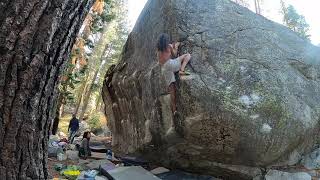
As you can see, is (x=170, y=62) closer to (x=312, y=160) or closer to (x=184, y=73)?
(x=184, y=73)

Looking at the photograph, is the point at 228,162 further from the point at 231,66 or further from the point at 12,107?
the point at 12,107

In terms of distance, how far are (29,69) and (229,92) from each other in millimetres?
9407

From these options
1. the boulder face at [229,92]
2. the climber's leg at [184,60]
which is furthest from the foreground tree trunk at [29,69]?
the climber's leg at [184,60]

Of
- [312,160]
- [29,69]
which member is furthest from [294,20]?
[29,69]

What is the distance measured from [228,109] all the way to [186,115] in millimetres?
1145

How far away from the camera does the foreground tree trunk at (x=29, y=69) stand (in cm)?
139

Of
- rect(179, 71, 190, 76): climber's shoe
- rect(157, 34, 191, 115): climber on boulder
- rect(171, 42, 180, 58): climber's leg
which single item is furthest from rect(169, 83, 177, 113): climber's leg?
rect(171, 42, 180, 58): climber's leg

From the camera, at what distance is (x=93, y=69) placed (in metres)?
36.5

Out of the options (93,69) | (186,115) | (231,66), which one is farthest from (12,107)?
(93,69)

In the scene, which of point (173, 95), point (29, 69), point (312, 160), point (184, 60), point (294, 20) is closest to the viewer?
point (29, 69)

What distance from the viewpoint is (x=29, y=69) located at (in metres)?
1.43

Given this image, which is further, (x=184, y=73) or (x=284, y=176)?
(x=284, y=176)

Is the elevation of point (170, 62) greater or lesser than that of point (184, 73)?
greater

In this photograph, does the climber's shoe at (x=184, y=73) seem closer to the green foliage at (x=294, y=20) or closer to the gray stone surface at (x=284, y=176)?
the gray stone surface at (x=284, y=176)
